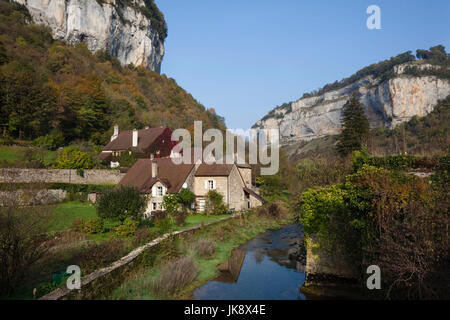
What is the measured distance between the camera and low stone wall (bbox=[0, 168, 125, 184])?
2656 centimetres

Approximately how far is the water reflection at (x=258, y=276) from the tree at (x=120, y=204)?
6787mm

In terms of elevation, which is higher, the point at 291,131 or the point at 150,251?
the point at 291,131

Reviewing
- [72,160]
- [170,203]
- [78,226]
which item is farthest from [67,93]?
[78,226]

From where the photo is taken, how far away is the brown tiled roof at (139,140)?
4297cm

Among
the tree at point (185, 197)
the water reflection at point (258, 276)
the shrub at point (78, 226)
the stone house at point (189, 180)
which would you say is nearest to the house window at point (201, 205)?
the stone house at point (189, 180)

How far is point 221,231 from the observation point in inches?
827

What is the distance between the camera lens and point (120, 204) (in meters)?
17.7

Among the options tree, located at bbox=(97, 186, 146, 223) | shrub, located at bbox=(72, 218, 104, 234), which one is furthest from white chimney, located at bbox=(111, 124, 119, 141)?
shrub, located at bbox=(72, 218, 104, 234)

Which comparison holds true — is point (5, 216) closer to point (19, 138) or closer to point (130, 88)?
point (19, 138)

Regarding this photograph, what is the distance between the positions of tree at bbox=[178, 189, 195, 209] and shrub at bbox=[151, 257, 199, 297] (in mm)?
13512

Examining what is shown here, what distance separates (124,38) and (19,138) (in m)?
70.1

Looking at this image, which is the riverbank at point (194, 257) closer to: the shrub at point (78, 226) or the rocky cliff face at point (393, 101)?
the shrub at point (78, 226)

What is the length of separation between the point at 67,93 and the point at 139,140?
14168 millimetres
